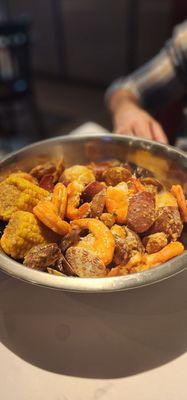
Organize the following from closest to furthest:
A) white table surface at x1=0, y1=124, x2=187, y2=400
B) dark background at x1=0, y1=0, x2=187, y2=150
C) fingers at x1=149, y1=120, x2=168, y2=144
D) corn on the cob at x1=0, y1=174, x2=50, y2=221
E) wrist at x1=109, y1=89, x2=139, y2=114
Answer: white table surface at x1=0, y1=124, x2=187, y2=400 → corn on the cob at x1=0, y1=174, x2=50, y2=221 → fingers at x1=149, y1=120, x2=168, y2=144 → wrist at x1=109, y1=89, x2=139, y2=114 → dark background at x1=0, y1=0, x2=187, y2=150

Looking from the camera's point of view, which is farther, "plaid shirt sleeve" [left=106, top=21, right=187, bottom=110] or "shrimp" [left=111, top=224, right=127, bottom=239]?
"plaid shirt sleeve" [left=106, top=21, right=187, bottom=110]

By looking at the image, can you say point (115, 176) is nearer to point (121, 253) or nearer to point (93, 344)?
point (121, 253)

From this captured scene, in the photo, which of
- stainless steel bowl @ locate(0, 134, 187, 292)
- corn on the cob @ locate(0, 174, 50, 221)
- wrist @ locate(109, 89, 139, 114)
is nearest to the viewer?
corn on the cob @ locate(0, 174, 50, 221)

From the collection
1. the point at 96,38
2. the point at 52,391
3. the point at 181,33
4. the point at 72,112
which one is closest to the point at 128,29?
the point at 96,38

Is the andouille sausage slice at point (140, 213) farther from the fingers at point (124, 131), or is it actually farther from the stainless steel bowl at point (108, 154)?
the fingers at point (124, 131)

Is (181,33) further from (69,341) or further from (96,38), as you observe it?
(96,38)

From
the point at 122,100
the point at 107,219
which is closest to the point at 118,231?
the point at 107,219

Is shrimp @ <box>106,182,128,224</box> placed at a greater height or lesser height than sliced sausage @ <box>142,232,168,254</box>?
greater

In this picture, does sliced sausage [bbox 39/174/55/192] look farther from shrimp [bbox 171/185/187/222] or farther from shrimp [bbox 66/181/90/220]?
shrimp [bbox 171/185/187/222]

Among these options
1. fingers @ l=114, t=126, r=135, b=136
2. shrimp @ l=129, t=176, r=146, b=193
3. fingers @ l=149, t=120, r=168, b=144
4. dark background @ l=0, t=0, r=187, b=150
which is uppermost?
shrimp @ l=129, t=176, r=146, b=193

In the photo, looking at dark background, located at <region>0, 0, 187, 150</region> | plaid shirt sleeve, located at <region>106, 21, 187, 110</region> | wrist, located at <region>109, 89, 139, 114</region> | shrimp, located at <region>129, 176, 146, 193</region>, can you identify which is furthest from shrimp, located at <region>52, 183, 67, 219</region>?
dark background, located at <region>0, 0, 187, 150</region>
